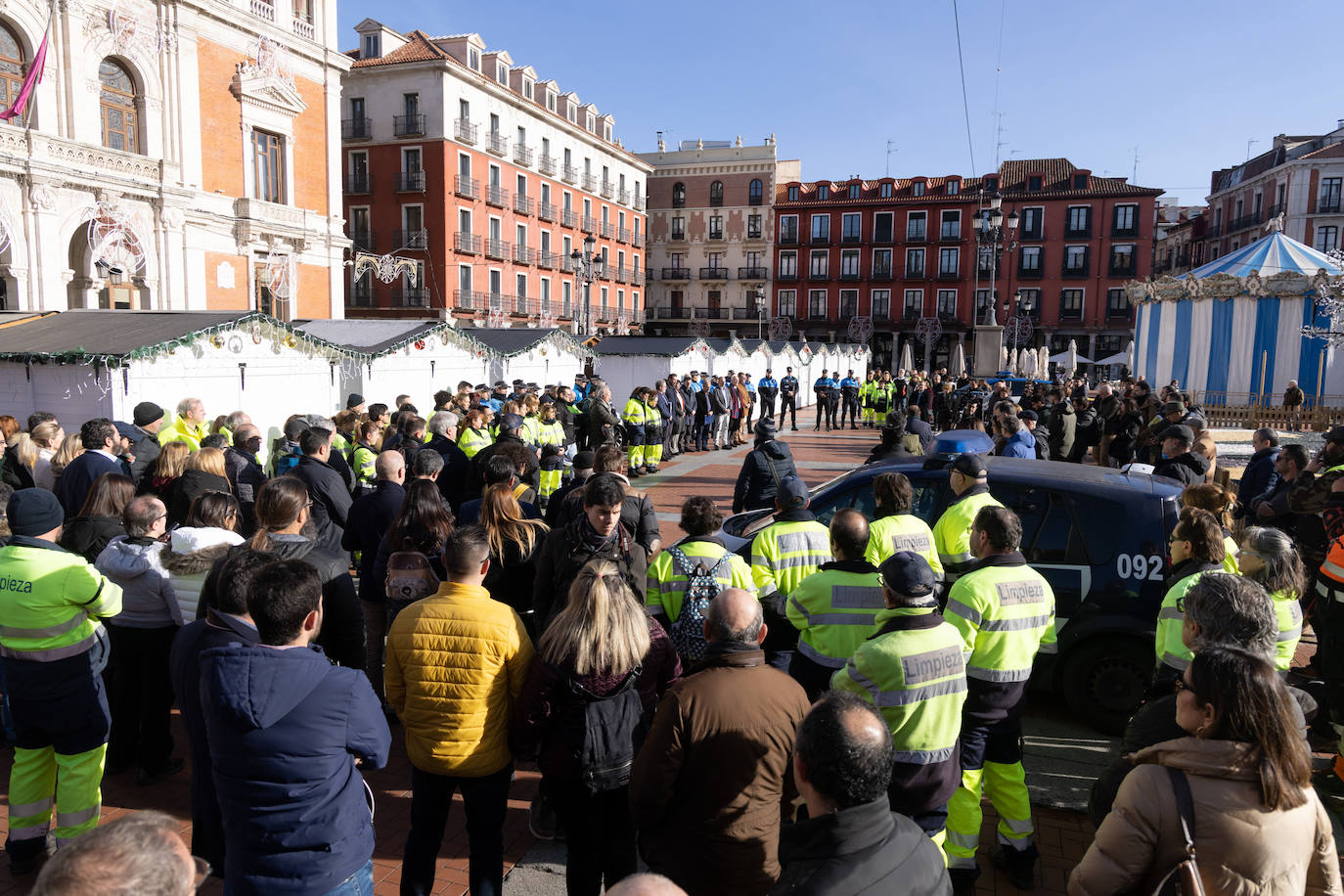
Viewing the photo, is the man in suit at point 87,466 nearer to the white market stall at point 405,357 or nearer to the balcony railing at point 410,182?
the white market stall at point 405,357

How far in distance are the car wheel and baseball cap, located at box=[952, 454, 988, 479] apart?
1.31 m

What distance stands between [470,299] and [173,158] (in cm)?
1695

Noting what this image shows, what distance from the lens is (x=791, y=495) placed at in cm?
468

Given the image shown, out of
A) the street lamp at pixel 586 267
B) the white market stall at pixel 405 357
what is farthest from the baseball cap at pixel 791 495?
the street lamp at pixel 586 267

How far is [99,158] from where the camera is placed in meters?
19.9

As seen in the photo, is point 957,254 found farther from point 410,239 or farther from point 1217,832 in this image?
point 1217,832

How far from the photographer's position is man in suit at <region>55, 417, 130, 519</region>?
6047 mm

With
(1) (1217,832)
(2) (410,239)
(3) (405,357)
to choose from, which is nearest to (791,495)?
(1) (1217,832)

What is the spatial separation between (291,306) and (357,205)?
14.6 m

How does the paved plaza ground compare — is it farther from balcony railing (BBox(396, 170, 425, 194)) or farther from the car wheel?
balcony railing (BBox(396, 170, 425, 194))

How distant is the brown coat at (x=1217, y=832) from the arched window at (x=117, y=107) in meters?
25.0

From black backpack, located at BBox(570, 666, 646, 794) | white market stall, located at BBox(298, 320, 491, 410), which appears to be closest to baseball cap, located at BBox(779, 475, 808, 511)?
black backpack, located at BBox(570, 666, 646, 794)

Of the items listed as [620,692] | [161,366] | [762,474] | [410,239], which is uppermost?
[410,239]

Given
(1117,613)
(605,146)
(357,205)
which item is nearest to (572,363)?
(1117,613)
